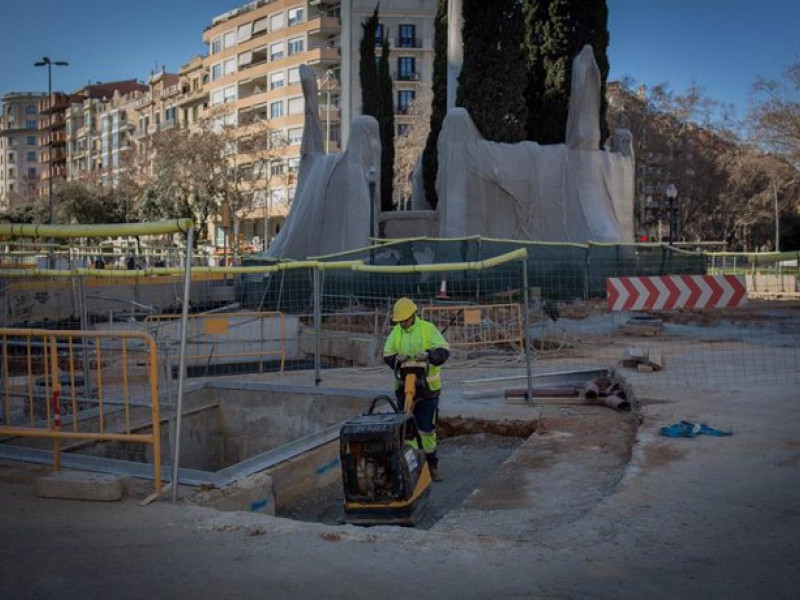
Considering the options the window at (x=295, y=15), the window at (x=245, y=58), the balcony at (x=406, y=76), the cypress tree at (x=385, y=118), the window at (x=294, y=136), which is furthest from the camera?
the window at (x=245, y=58)

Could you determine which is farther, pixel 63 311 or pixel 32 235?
pixel 63 311

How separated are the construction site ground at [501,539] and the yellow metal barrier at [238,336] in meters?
6.42

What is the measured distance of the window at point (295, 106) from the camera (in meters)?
71.2

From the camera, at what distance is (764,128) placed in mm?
43844

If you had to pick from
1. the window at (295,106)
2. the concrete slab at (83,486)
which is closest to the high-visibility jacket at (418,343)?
the concrete slab at (83,486)

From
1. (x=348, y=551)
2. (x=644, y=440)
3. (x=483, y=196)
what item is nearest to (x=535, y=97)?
(x=483, y=196)


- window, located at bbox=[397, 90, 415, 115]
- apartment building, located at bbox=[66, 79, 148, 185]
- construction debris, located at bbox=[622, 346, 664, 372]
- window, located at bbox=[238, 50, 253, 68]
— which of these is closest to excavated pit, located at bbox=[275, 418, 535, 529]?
construction debris, located at bbox=[622, 346, 664, 372]

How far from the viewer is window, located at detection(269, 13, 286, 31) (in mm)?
74562

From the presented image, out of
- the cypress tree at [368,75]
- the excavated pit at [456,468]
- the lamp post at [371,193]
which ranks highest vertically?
the cypress tree at [368,75]

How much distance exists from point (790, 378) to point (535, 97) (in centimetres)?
2347

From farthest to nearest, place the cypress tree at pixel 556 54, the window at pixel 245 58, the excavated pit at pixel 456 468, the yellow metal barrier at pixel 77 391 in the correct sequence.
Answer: the window at pixel 245 58 < the cypress tree at pixel 556 54 < the excavated pit at pixel 456 468 < the yellow metal barrier at pixel 77 391

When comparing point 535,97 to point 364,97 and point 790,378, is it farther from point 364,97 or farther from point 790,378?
point 790,378

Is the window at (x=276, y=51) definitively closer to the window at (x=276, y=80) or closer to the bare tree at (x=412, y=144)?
the window at (x=276, y=80)

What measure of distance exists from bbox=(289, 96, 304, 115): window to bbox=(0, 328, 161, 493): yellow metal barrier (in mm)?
60712
